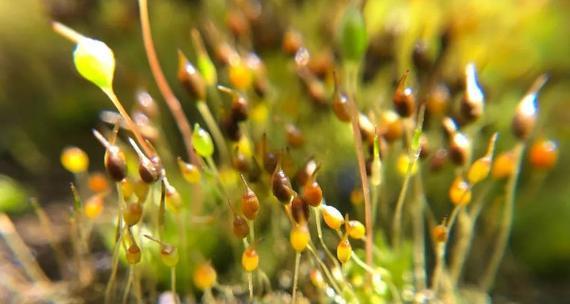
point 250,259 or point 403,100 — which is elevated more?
point 403,100

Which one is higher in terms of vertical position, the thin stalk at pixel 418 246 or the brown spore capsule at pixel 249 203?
the thin stalk at pixel 418 246

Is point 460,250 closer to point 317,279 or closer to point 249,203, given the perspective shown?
point 317,279

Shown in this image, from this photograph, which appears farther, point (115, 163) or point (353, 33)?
point (353, 33)

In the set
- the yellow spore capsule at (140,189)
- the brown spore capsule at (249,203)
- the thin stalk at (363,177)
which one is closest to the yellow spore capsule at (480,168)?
the thin stalk at (363,177)

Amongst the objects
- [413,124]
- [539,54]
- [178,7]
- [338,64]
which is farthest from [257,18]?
[539,54]

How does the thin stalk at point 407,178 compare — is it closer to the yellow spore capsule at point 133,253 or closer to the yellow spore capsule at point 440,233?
the yellow spore capsule at point 440,233

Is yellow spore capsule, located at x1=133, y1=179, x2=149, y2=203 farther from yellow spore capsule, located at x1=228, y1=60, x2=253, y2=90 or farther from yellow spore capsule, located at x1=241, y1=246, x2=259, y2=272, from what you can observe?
yellow spore capsule, located at x1=228, y1=60, x2=253, y2=90

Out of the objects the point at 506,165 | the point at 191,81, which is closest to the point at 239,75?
the point at 191,81

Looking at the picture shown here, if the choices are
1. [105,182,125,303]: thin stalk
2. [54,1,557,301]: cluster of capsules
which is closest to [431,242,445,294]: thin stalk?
[54,1,557,301]: cluster of capsules
